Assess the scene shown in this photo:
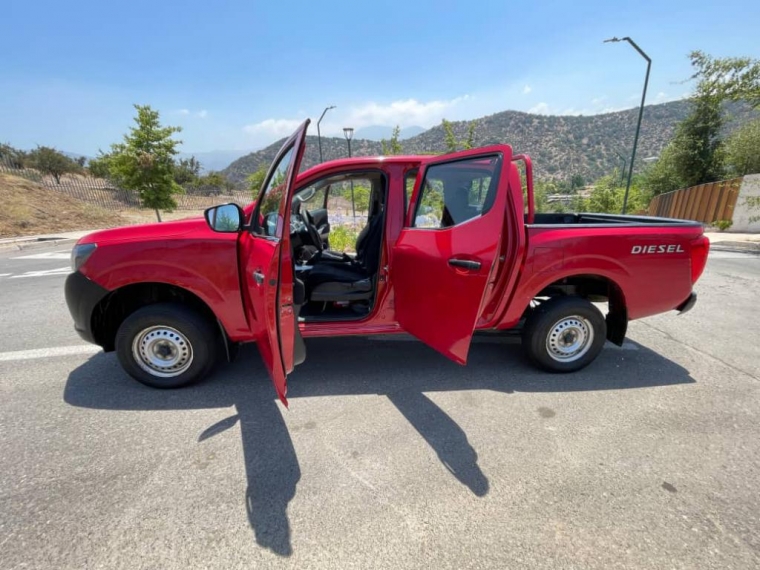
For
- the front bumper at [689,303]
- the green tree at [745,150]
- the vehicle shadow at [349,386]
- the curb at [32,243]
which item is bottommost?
the curb at [32,243]

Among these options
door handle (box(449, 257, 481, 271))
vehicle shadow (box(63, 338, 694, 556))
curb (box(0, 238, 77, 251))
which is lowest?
curb (box(0, 238, 77, 251))

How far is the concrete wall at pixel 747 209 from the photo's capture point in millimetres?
14062

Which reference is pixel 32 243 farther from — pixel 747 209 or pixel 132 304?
pixel 747 209

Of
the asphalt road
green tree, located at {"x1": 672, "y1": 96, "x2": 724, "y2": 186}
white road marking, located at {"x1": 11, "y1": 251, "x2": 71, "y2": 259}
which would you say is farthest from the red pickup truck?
green tree, located at {"x1": 672, "y1": 96, "x2": 724, "y2": 186}

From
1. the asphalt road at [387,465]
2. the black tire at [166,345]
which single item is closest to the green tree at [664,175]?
the asphalt road at [387,465]

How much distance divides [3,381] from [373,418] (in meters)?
3.18

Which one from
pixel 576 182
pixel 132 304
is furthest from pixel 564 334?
pixel 576 182

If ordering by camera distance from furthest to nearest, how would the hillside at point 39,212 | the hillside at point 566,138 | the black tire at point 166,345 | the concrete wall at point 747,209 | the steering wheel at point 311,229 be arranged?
the hillside at point 566,138 < the hillside at point 39,212 < the concrete wall at point 747,209 < the steering wheel at point 311,229 < the black tire at point 166,345

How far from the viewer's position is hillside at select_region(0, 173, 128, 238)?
50.3ft

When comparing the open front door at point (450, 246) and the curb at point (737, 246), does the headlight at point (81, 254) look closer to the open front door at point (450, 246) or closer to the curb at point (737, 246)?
the open front door at point (450, 246)

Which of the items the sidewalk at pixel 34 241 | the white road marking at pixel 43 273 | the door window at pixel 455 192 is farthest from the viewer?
the sidewalk at pixel 34 241

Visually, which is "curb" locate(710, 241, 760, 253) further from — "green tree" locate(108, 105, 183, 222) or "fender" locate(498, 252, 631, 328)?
"green tree" locate(108, 105, 183, 222)

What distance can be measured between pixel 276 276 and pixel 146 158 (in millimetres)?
16344

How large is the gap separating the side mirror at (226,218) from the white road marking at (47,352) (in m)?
2.13
